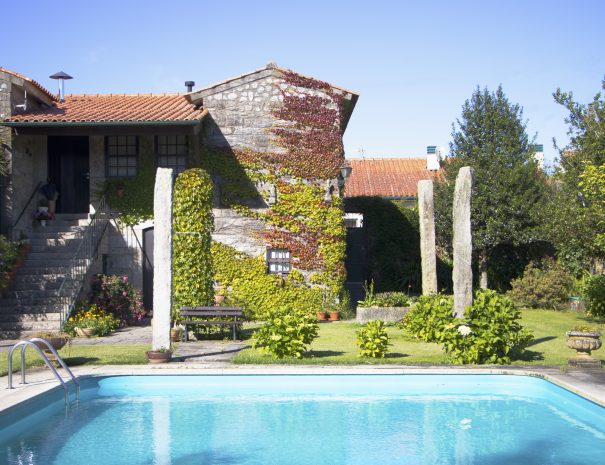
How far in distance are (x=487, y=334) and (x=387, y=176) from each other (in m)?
23.2

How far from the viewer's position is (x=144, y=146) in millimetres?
19500

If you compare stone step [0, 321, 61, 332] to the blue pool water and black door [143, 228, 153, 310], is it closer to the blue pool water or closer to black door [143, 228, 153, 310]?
black door [143, 228, 153, 310]

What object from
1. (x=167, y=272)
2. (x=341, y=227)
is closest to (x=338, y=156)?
(x=341, y=227)

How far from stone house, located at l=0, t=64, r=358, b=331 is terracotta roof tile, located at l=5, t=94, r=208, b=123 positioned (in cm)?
3

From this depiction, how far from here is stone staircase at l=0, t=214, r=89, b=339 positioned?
15.2 meters

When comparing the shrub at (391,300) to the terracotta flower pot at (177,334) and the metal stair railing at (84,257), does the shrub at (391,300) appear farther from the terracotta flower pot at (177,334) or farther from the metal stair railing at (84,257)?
the metal stair railing at (84,257)

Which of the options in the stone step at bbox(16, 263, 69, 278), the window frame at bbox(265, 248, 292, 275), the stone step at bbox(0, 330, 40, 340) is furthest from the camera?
the window frame at bbox(265, 248, 292, 275)

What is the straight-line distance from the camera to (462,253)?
41.9 feet

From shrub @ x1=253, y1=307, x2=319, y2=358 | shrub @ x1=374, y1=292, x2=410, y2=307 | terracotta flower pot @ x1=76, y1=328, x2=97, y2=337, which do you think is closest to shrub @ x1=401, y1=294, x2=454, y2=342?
shrub @ x1=374, y1=292, x2=410, y2=307

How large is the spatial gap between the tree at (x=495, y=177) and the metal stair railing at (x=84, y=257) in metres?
10.8

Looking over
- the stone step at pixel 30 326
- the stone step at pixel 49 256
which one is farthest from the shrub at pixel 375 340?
the stone step at pixel 49 256

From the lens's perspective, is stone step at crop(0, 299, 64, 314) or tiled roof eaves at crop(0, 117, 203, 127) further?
tiled roof eaves at crop(0, 117, 203, 127)

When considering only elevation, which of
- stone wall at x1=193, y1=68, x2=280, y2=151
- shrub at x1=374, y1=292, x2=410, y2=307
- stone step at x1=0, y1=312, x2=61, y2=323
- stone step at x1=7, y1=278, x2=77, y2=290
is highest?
stone wall at x1=193, y1=68, x2=280, y2=151

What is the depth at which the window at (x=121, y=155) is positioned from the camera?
19.5 meters
